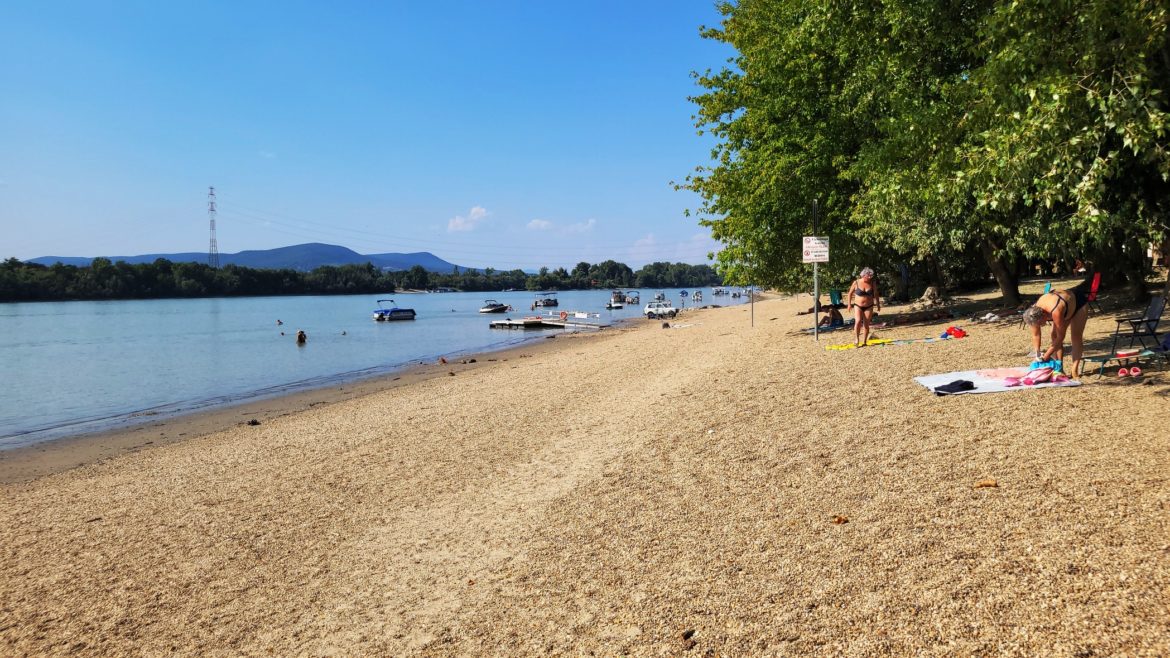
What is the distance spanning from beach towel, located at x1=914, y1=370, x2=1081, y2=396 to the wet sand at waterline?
0.21 metres

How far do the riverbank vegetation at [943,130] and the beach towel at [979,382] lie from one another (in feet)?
6.87

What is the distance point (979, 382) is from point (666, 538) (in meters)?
5.54

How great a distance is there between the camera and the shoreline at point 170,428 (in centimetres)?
1269

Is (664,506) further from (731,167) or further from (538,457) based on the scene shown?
(731,167)

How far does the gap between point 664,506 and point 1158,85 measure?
626 centimetres

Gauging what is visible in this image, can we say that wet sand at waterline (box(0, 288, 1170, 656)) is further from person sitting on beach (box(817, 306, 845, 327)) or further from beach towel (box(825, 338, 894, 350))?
person sitting on beach (box(817, 306, 845, 327))

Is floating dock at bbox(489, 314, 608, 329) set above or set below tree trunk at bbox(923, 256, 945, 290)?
below

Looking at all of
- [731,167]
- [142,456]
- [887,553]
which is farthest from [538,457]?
[731,167]

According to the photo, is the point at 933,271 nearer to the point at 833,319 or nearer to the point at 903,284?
the point at 903,284

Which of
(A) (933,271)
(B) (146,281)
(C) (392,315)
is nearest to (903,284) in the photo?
(A) (933,271)

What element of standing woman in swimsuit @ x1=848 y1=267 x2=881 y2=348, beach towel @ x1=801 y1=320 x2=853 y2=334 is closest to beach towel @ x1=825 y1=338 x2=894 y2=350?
standing woman in swimsuit @ x1=848 y1=267 x2=881 y2=348

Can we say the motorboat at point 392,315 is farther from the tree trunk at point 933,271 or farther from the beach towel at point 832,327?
the beach towel at point 832,327

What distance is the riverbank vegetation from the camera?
5891 millimetres

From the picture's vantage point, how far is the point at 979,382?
8.36m
